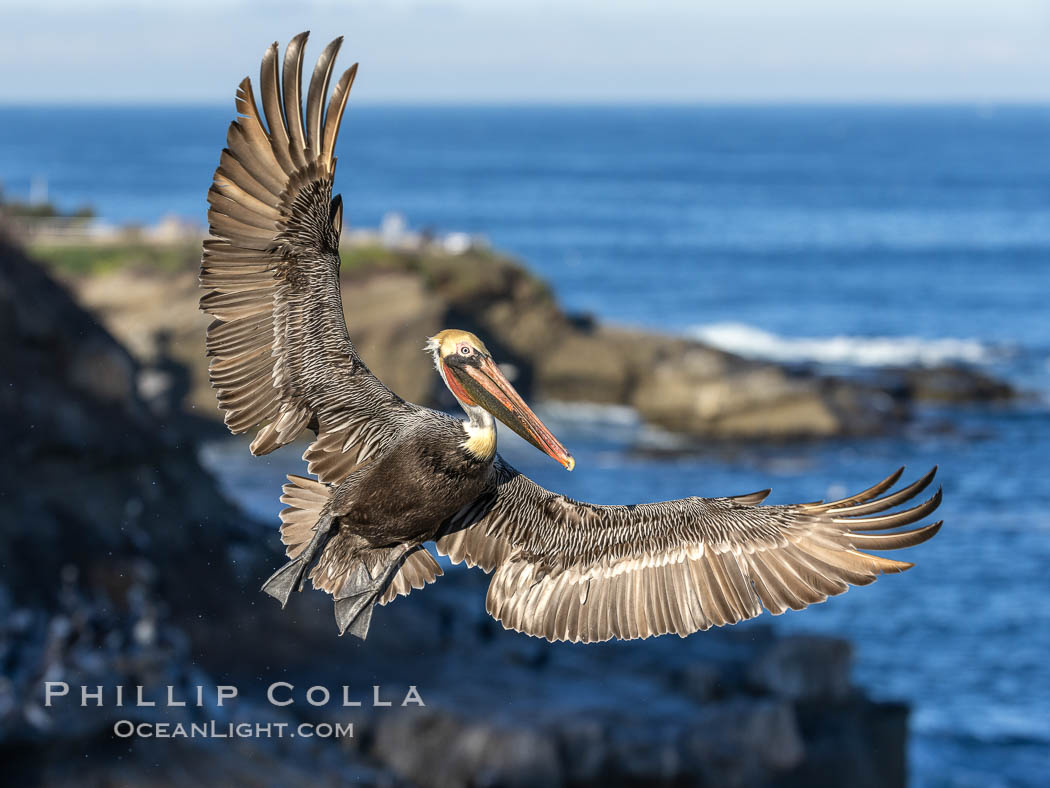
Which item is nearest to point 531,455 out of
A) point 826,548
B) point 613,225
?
point 826,548

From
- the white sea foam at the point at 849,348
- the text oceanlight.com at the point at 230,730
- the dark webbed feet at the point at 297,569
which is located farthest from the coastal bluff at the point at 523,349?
the dark webbed feet at the point at 297,569

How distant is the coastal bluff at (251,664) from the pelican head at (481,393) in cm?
1051

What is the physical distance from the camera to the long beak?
6.46 metres

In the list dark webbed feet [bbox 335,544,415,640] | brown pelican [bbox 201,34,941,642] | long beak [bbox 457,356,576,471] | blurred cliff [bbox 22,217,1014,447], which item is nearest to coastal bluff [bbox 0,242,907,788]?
dark webbed feet [bbox 335,544,415,640]

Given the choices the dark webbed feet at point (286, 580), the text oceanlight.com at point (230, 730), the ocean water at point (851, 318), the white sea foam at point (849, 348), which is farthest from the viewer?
the white sea foam at point (849, 348)

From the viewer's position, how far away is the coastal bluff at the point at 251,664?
16734 millimetres

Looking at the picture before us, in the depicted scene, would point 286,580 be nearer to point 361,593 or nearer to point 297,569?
point 297,569

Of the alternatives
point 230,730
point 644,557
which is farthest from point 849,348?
point 644,557

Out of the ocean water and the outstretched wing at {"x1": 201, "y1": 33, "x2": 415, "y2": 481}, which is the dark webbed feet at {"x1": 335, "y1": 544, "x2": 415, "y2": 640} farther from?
the ocean water

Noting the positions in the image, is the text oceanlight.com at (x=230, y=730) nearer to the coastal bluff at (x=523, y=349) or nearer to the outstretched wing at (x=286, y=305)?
the outstretched wing at (x=286, y=305)

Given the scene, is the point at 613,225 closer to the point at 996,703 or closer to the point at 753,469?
the point at 753,469

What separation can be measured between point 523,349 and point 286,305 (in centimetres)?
4265

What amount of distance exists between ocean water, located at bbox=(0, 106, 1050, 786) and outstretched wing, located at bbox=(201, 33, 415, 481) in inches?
851

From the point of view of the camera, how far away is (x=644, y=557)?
7512mm
